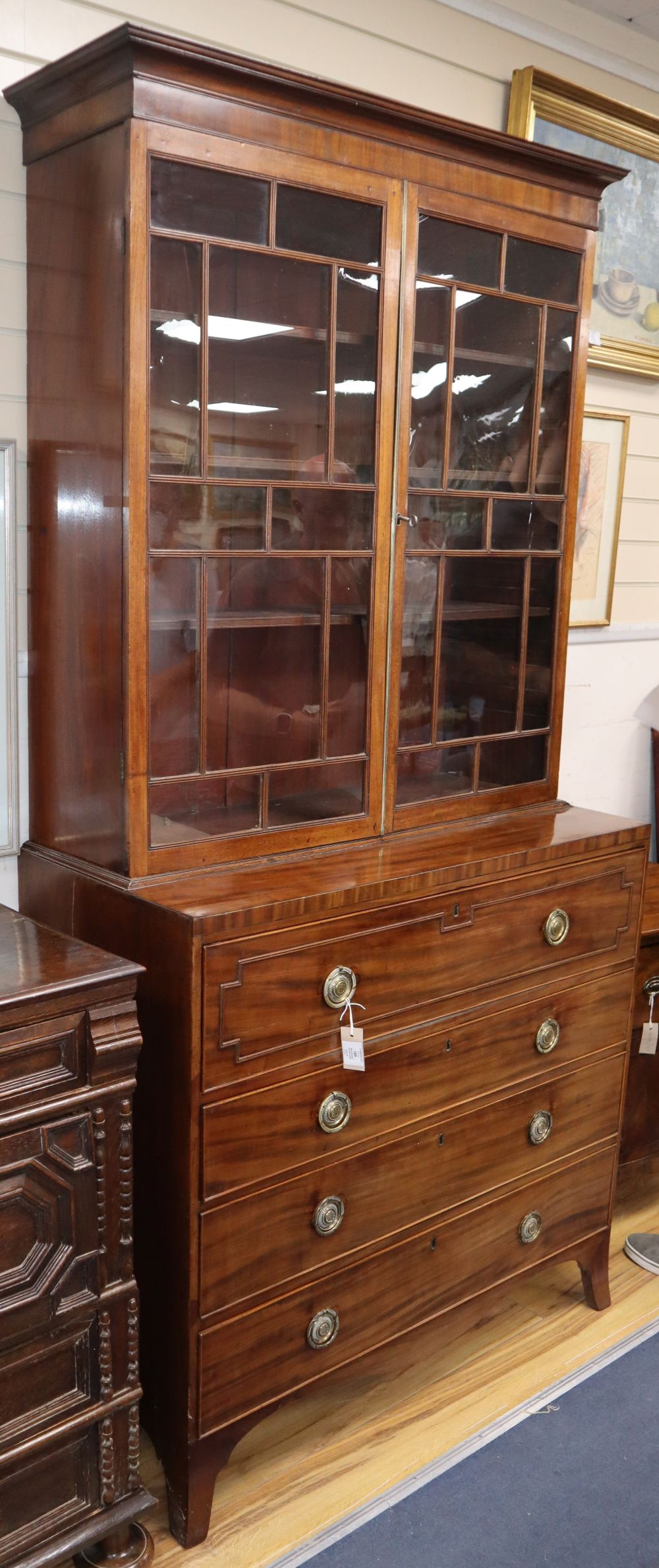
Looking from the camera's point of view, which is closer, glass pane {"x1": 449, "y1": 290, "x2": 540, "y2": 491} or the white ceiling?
A: glass pane {"x1": 449, "y1": 290, "x2": 540, "y2": 491}

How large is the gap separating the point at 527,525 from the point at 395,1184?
1.25m

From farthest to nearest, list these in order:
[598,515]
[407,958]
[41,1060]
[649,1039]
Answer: [598,515] → [649,1039] → [407,958] → [41,1060]

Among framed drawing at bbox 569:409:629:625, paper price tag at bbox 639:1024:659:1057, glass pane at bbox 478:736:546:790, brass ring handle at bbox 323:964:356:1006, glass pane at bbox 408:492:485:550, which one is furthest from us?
framed drawing at bbox 569:409:629:625

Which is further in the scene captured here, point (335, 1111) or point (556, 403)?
point (556, 403)

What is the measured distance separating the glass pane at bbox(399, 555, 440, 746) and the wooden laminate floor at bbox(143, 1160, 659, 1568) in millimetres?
1102

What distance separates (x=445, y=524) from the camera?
89.1 inches

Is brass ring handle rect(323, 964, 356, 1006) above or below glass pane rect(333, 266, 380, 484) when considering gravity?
below

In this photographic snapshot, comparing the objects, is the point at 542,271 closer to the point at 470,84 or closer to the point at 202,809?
the point at 470,84

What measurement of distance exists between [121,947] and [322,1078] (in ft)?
1.26

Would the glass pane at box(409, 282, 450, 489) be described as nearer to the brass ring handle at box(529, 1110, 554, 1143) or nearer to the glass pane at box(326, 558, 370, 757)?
the glass pane at box(326, 558, 370, 757)

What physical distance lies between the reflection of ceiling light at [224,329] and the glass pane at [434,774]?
2.48 ft

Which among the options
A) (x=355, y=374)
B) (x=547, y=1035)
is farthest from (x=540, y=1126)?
(x=355, y=374)

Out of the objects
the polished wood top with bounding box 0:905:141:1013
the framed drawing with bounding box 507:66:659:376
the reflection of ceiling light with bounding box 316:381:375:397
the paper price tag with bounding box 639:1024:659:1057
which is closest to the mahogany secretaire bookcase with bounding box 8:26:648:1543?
the reflection of ceiling light with bounding box 316:381:375:397

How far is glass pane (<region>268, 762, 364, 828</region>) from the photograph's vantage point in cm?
208
